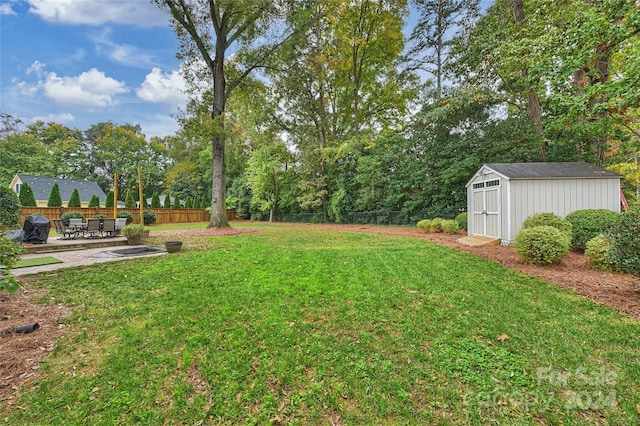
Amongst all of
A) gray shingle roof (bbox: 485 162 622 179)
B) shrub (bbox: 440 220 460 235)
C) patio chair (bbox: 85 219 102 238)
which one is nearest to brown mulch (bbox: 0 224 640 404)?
gray shingle roof (bbox: 485 162 622 179)

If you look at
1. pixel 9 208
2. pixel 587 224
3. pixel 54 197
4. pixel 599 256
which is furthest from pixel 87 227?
pixel 587 224

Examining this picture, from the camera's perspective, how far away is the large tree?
40.2 feet

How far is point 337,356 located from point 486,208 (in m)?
8.45

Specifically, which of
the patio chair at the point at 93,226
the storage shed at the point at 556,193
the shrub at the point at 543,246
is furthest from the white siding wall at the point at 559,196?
the patio chair at the point at 93,226

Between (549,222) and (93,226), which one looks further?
(93,226)

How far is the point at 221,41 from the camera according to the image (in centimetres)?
1302

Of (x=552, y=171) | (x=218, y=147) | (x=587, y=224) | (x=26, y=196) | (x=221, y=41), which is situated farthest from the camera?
(x=26, y=196)

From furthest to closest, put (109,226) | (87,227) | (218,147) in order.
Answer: (218,147) < (109,226) < (87,227)

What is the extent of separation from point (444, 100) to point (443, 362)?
13281mm

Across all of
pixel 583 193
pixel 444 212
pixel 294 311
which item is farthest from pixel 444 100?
pixel 294 311

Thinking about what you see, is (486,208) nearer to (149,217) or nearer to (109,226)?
(109,226)

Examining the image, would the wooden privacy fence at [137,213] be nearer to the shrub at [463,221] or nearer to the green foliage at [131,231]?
the green foliage at [131,231]

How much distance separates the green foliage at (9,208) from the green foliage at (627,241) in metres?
12.5

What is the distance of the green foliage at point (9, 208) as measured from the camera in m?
6.50
